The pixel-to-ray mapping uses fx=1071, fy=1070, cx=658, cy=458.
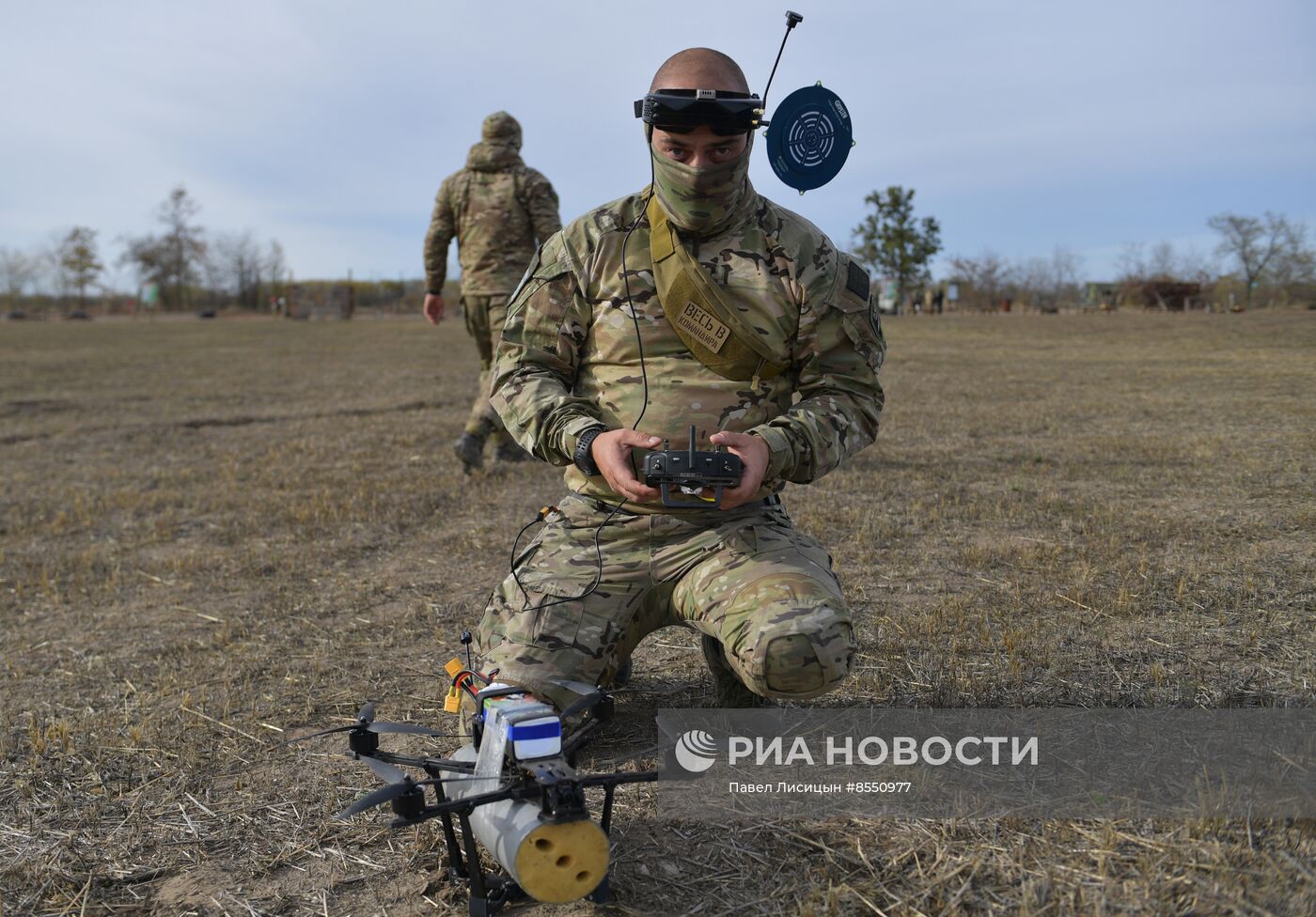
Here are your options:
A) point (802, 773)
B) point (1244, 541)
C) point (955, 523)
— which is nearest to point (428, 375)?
point (955, 523)

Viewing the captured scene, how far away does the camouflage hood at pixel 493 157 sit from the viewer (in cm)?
872

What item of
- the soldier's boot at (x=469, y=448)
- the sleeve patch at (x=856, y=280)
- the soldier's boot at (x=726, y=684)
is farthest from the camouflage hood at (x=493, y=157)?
the soldier's boot at (x=726, y=684)

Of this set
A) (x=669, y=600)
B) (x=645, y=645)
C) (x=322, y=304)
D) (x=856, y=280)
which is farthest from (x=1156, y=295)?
(x=322, y=304)

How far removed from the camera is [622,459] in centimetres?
330

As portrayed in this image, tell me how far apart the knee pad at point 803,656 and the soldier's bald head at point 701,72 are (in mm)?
1691

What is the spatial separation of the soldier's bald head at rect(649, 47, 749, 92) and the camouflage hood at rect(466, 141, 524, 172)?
5.49 m

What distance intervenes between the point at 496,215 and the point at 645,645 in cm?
523

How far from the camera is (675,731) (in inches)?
142

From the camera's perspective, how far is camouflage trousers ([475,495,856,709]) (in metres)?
3.06

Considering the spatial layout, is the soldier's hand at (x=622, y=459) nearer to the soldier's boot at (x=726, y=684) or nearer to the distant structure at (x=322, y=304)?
the soldier's boot at (x=726, y=684)

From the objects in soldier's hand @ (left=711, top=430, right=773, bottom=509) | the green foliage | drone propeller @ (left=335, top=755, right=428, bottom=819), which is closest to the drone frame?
drone propeller @ (left=335, top=755, right=428, bottom=819)

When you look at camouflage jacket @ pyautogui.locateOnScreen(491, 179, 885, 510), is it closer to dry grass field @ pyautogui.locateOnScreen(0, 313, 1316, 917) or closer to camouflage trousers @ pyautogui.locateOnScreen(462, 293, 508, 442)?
dry grass field @ pyautogui.locateOnScreen(0, 313, 1316, 917)

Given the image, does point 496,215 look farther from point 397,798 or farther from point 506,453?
point 397,798

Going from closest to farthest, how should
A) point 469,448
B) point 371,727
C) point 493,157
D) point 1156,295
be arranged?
1. point 371,727
2. point 469,448
3. point 493,157
4. point 1156,295
